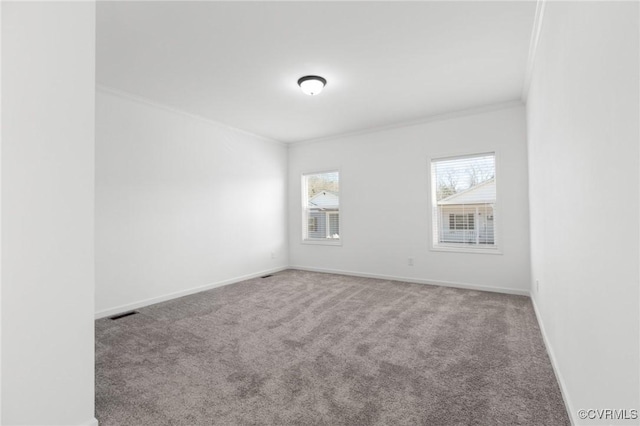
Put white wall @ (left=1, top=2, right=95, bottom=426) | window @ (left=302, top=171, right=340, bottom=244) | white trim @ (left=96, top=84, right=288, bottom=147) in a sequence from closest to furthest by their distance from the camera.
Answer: white wall @ (left=1, top=2, right=95, bottom=426) < white trim @ (left=96, top=84, right=288, bottom=147) < window @ (left=302, top=171, right=340, bottom=244)

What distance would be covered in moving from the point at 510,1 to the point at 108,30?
3235mm

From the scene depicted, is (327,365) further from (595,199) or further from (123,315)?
(123,315)

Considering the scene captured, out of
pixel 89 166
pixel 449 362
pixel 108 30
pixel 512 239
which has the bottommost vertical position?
pixel 449 362

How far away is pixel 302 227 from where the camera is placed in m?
6.39

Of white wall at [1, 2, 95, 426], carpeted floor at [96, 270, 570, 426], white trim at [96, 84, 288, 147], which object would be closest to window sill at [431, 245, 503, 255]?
carpeted floor at [96, 270, 570, 426]

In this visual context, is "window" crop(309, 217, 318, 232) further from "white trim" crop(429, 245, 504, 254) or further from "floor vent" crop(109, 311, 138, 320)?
"floor vent" crop(109, 311, 138, 320)

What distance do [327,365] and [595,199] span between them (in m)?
1.94

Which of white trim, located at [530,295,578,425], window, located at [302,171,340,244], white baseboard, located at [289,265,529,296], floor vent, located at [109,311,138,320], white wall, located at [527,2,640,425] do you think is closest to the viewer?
white wall, located at [527,2,640,425]

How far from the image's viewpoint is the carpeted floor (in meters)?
1.77

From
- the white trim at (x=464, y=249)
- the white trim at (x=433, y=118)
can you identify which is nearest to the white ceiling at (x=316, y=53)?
the white trim at (x=433, y=118)

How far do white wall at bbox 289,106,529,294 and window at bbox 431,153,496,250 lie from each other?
0.13m

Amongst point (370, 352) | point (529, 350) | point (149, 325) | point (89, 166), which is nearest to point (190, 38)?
point (89, 166)

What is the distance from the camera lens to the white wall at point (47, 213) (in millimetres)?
1396

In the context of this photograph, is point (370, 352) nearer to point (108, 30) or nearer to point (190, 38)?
point (190, 38)
